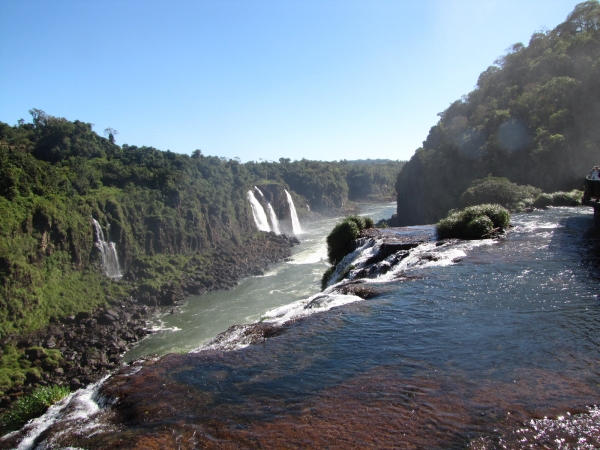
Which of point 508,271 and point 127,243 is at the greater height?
point 127,243

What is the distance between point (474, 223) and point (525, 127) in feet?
122

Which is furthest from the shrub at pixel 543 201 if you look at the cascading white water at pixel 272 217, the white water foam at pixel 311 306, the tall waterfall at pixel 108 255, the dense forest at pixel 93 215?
the cascading white water at pixel 272 217

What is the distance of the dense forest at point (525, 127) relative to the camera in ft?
142

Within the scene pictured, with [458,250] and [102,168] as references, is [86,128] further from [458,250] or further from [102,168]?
[458,250]

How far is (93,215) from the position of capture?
4984 cm

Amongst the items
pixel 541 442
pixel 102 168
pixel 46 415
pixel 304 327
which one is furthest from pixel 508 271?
pixel 102 168

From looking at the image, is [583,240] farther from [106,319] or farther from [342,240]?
[106,319]

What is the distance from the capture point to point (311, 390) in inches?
309

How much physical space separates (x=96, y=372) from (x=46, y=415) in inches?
1020

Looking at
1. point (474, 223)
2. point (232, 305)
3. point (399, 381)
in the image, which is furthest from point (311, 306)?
point (232, 305)

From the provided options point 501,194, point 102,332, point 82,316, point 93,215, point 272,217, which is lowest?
point 102,332

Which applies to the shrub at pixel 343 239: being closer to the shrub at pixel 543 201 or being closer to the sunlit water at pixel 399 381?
the sunlit water at pixel 399 381

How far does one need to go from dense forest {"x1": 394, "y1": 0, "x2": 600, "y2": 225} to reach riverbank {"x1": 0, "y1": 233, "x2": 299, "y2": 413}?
32461 mm

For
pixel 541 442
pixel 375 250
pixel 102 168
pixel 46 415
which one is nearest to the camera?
pixel 541 442
